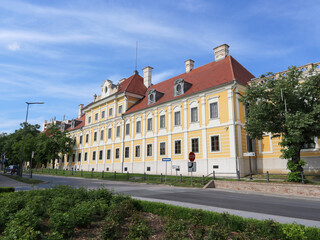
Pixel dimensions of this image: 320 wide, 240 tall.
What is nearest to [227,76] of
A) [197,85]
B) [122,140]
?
[197,85]

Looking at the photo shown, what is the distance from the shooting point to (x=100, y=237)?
6129 mm

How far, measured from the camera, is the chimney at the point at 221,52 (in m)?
33.9

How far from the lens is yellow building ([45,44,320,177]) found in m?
26.4

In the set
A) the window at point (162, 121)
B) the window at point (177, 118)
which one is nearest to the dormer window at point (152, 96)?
the window at point (162, 121)

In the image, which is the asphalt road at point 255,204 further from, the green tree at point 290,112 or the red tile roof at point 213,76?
the red tile roof at point 213,76

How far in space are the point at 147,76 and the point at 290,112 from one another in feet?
104

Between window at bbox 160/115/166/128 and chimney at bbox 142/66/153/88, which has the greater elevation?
chimney at bbox 142/66/153/88

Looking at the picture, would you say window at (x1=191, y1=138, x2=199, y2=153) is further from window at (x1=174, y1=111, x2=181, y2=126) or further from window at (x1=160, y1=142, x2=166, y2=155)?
window at (x1=160, y1=142, x2=166, y2=155)

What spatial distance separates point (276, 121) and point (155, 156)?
18.9 m

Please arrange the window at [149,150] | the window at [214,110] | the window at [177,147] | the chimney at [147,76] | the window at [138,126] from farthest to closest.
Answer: the chimney at [147,76] → the window at [138,126] → the window at [149,150] → the window at [177,147] → the window at [214,110]

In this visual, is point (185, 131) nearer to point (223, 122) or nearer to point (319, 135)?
point (223, 122)

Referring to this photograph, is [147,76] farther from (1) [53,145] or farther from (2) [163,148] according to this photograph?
(1) [53,145]

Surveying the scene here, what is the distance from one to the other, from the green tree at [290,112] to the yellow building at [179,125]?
6351 millimetres

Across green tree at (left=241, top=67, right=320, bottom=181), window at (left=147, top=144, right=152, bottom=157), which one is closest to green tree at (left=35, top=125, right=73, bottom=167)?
window at (left=147, top=144, right=152, bottom=157)
